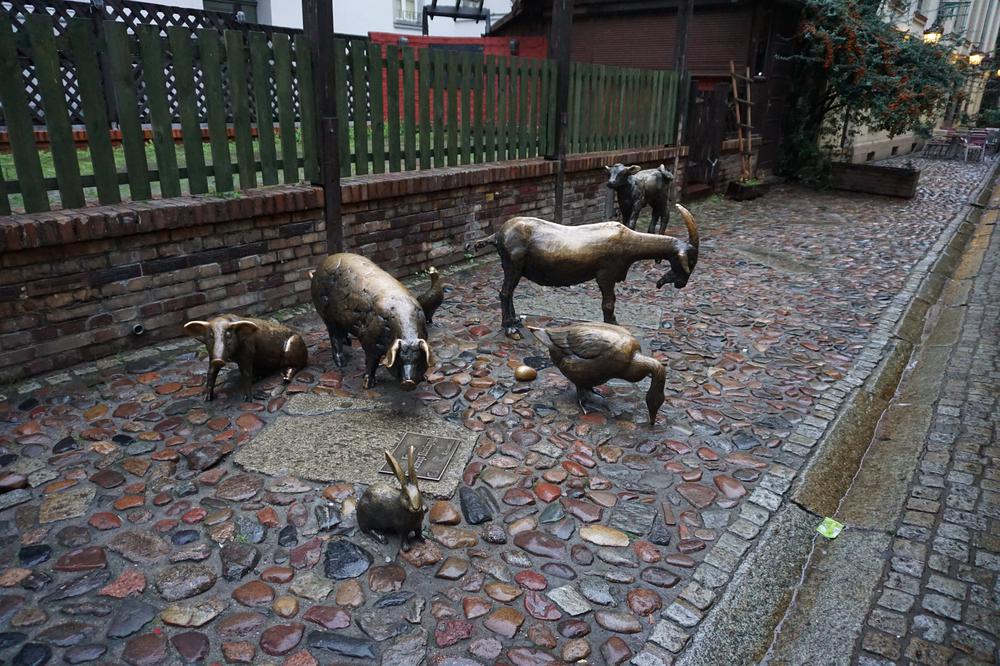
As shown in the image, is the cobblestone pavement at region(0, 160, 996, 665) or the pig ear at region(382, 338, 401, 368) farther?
the pig ear at region(382, 338, 401, 368)

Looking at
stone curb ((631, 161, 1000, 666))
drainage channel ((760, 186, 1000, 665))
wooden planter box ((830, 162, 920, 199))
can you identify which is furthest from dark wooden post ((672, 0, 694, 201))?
drainage channel ((760, 186, 1000, 665))

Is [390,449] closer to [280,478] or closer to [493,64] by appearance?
[280,478]

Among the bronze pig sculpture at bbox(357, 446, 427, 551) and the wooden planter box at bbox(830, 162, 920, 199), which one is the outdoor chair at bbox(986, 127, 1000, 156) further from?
the bronze pig sculpture at bbox(357, 446, 427, 551)

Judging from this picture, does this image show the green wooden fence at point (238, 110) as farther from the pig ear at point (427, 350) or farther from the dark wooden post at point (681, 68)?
the pig ear at point (427, 350)

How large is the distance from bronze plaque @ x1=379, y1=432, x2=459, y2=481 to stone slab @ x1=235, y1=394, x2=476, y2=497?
0.11 ft

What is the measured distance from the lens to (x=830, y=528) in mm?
3443

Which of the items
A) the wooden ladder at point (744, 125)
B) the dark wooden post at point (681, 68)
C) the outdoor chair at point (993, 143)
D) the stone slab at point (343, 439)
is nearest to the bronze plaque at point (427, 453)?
the stone slab at point (343, 439)

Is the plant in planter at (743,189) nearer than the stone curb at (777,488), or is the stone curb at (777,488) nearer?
the stone curb at (777,488)

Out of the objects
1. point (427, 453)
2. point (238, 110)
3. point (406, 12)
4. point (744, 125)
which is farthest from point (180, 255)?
point (406, 12)

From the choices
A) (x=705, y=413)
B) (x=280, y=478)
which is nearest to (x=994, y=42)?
(x=705, y=413)

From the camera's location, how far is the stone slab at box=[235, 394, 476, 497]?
11.5ft

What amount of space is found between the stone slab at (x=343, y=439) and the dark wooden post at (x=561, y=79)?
5605 millimetres

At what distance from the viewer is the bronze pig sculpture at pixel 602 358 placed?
3990mm

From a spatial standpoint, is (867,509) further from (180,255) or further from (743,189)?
(743,189)
